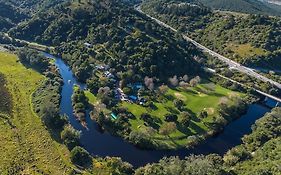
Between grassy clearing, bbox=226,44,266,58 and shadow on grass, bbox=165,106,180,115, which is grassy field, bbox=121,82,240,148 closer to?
shadow on grass, bbox=165,106,180,115

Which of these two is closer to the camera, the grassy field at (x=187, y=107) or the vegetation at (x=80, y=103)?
the grassy field at (x=187, y=107)

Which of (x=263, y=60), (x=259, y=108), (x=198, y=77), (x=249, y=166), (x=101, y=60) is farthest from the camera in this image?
(x=263, y=60)

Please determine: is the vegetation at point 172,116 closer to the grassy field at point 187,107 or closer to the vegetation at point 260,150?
the grassy field at point 187,107

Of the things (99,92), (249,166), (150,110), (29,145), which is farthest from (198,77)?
(29,145)

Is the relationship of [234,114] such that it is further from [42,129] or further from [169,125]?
[42,129]

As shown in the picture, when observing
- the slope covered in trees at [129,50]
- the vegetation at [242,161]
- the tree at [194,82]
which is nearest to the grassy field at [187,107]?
the tree at [194,82]

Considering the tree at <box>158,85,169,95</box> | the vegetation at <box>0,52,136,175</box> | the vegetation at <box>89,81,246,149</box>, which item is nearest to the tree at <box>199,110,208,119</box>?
the vegetation at <box>89,81,246,149</box>
